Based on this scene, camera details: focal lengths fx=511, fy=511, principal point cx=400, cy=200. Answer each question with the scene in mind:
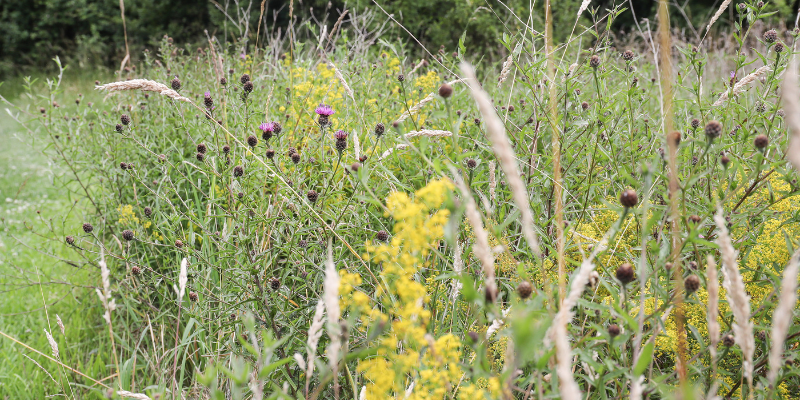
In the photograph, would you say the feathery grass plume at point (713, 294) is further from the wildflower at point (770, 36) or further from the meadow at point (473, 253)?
the wildflower at point (770, 36)

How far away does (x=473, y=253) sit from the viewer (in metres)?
1.69

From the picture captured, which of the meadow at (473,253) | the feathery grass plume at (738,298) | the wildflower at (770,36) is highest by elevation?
the wildflower at (770,36)

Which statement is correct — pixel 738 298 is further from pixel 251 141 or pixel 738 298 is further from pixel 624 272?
pixel 251 141

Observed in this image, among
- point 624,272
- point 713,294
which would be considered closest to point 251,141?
point 624,272

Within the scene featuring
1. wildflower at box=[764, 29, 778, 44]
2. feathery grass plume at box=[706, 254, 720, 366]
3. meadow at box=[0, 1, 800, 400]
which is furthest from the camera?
wildflower at box=[764, 29, 778, 44]

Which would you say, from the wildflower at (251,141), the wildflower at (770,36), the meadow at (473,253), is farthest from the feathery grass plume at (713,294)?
the wildflower at (251,141)

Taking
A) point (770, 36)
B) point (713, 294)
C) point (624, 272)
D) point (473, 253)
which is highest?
point (770, 36)

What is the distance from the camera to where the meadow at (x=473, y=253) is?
0.91 metres

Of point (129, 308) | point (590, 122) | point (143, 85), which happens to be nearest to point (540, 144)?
point (590, 122)

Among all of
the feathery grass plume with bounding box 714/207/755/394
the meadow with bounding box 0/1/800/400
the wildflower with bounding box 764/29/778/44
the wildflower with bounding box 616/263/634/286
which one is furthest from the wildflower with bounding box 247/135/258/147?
the wildflower with bounding box 764/29/778/44

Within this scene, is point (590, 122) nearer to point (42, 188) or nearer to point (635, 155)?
point (635, 155)

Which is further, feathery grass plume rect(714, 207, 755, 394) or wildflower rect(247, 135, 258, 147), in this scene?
wildflower rect(247, 135, 258, 147)

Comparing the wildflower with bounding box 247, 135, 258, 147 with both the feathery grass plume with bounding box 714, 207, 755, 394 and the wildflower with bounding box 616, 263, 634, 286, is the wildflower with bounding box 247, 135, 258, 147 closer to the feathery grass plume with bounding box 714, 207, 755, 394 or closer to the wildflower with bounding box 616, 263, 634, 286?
the wildflower with bounding box 616, 263, 634, 286

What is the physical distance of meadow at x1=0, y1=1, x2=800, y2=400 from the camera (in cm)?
91
